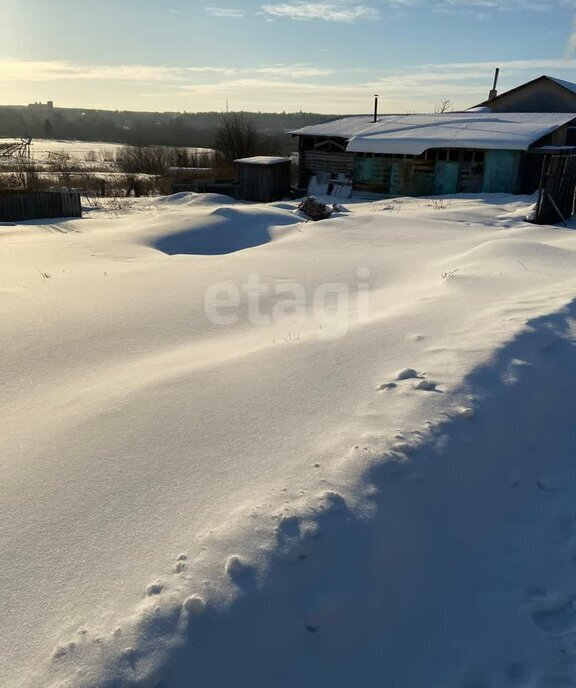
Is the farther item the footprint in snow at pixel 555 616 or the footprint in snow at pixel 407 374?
the footprint in snow at pixel 407 374

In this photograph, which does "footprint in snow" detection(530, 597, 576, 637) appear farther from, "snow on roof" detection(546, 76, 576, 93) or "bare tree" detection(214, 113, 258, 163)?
"bare tree" detection(214, 113, 258, 163)

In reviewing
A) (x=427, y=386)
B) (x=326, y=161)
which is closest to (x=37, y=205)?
(x=326, y=161)

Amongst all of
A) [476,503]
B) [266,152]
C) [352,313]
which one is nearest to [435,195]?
[352,313]

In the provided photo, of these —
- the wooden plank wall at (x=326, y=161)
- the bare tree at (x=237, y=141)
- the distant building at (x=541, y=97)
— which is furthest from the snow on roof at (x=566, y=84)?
the bare tree at (x=237, y=141)

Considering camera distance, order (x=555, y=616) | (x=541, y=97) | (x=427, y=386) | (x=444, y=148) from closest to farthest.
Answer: (x=555, y=616) → (x=427, y=386) → (x=444, y=148) → (x=541, y=97)

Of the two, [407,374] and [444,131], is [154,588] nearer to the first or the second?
[407,374]

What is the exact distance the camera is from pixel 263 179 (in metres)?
24.3

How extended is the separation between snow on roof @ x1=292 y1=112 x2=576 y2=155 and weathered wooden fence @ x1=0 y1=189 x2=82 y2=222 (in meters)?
11.5

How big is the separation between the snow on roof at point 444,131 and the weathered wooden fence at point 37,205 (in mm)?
11517

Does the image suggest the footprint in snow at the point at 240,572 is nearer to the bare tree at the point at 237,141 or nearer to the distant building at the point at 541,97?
the distant building at the point at 541,97

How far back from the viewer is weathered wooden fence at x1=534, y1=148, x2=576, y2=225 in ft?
43.7

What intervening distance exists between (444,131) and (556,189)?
995 cm

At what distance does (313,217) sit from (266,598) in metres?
15.0

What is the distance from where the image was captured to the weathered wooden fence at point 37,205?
18.3m
